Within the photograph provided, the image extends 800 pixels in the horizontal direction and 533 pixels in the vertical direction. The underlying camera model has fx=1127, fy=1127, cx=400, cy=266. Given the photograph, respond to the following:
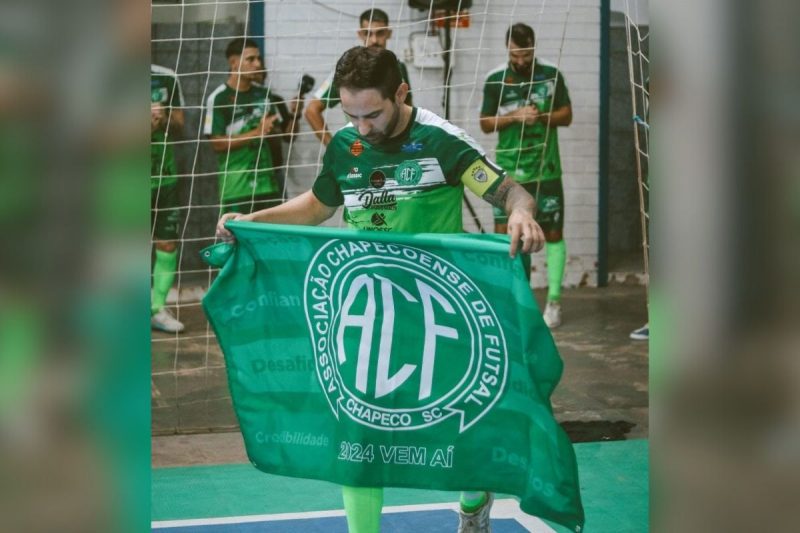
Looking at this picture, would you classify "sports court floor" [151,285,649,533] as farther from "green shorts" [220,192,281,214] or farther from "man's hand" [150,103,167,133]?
"man's hand" [150,103,167,133]

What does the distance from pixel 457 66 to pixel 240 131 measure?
2.63m

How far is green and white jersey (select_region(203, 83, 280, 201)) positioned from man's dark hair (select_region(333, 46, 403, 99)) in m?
4.44

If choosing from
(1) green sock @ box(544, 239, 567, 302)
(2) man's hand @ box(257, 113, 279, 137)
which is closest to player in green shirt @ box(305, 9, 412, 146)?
(2) man's hand @ box(257, 113, 279, 137)

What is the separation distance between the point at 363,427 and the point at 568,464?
0.69 meters

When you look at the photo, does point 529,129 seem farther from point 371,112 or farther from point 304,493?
point 371,112

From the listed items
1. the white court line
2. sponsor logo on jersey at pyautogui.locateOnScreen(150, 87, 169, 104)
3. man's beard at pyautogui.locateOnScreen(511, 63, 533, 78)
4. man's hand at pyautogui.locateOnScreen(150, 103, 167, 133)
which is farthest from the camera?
man's beard at pyautogui.locateOnScreen(511, 63, 533, 78)

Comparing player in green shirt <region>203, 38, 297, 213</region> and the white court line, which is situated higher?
player in green shirt <region>203, 38, 297, 213</region>

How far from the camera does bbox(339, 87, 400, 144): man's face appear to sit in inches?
157

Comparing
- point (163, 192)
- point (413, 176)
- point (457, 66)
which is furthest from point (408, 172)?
point (457, 66)

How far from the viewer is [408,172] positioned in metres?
4.08

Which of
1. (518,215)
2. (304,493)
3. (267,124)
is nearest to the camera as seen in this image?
(518,215)

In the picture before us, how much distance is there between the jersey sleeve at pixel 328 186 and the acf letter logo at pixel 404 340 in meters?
0.47

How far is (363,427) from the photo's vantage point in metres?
3.73
